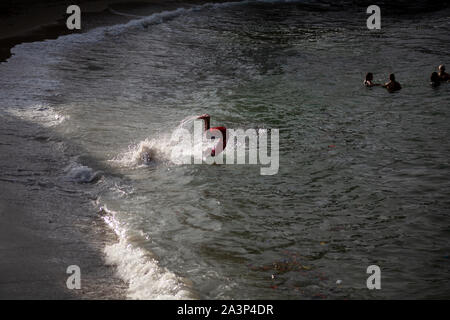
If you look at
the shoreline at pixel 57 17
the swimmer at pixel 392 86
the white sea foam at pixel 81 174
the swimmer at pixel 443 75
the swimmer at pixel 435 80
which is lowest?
the white sea foam at pixel 81 174

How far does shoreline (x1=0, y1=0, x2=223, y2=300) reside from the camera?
6.32 m

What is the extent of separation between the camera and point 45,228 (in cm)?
770

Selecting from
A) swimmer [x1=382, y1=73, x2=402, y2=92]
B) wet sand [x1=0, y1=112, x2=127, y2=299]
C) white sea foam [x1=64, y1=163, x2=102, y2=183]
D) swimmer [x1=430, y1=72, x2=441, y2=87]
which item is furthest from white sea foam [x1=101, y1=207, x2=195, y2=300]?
swimmer [x1=430, y1=72, x2=441, y2=87]

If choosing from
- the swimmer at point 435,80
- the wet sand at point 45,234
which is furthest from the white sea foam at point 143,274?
the swimmer at point 435,80

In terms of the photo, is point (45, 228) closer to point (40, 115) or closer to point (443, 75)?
point (40, 115)

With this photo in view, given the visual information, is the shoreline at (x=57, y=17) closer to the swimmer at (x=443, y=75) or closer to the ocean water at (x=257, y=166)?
the ocean water at (x=257, y=166)

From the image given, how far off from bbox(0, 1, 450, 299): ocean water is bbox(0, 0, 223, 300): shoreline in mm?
285

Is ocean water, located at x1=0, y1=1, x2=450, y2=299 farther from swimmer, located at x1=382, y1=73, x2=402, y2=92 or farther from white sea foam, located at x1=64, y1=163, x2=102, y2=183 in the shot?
swimmer, located at x1=382, y1=73, x2=402, y2=92

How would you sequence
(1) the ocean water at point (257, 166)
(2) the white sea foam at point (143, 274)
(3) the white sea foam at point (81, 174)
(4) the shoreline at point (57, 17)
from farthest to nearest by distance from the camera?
(4) the shoreline at point (57, 17) < (3) the white sea foam at point (81, 174) < (1) the ocean water at point (257, 166) < (2) the white sea foam at point (143, 274)

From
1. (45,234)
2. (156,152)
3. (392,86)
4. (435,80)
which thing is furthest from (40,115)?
(435,80)

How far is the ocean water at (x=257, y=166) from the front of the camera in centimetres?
686

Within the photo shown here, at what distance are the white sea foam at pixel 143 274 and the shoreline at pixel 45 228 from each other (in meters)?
0.11

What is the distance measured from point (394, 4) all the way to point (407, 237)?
32.1 m
